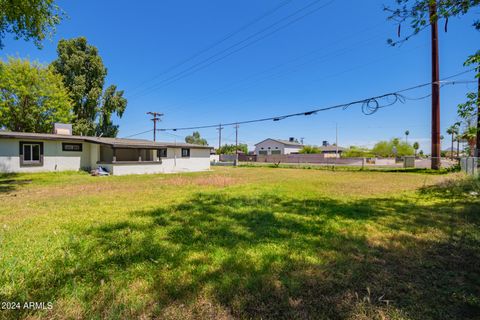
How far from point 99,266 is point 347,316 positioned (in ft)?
9.45

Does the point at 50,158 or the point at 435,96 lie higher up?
the point at 435,96

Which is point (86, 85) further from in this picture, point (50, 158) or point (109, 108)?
point (50, 158)

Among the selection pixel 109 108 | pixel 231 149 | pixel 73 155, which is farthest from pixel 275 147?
pixel 73 155

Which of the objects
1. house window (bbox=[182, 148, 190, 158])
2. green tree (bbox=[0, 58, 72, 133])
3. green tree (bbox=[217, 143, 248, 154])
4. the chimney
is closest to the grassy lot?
house window (bbox=[182, 148, 190, 158])

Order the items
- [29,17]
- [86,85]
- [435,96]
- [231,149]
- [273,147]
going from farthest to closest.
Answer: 1. [231,149]
2. [273,147]
3. [86,85]
4. [435,96]
5. [29,17]

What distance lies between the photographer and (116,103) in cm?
2750

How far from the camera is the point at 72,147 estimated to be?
52.0 feet

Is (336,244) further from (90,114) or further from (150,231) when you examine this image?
(90,114)

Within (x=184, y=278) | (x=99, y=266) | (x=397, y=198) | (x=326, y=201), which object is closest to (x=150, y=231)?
(x=99, y=266)

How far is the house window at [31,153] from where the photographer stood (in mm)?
13898

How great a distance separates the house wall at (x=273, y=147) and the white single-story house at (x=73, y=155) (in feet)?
128

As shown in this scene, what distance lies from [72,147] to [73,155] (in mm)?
572

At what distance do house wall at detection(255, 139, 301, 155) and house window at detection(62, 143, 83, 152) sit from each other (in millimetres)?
45663

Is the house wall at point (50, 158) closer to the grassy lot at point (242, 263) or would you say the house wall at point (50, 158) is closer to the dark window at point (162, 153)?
the dark window at point (162, 153)
